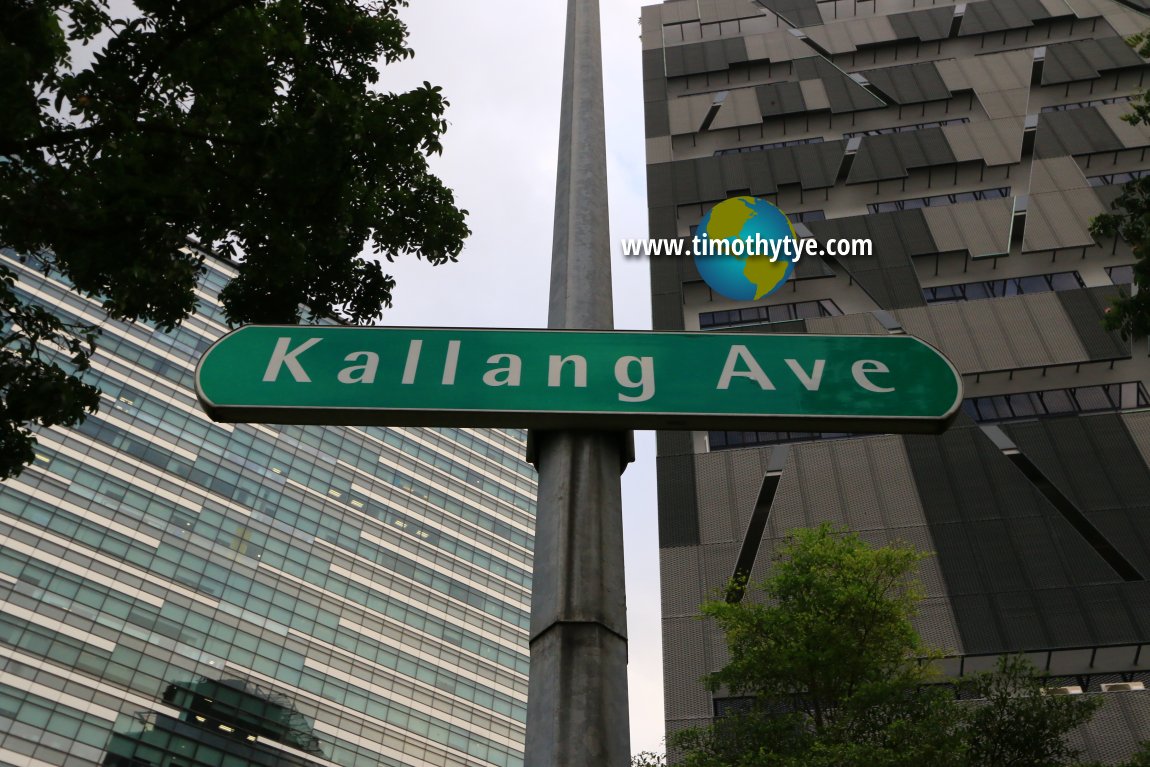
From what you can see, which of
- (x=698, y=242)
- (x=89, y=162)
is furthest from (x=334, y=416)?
(x=698, y=242)

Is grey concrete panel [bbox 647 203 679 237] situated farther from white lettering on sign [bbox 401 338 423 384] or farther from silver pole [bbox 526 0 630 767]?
white lettering on sign [bbox 401 338 423 384]

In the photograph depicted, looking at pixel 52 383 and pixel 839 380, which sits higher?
pixel 52 383

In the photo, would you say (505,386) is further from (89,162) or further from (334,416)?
(89,162)

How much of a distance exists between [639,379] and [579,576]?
793mm

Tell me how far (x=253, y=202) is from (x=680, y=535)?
2088cm

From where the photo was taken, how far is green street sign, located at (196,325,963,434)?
2814mm

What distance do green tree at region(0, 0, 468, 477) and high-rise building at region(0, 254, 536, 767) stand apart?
154 ft

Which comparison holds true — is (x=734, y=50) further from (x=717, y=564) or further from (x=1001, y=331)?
(x=717, y=564)

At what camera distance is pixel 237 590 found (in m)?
61.9

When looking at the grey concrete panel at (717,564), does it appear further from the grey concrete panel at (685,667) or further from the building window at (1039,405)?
the building window at (1039,405)

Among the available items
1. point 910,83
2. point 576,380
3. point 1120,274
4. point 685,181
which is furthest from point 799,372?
point 910,83

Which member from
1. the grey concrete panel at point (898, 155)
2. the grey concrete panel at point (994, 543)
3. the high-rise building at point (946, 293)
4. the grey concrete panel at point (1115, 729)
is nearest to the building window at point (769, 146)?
the high-rise building at point (946, 293)

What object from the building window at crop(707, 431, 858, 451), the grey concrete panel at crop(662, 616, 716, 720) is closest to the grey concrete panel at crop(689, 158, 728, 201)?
the building window at crop(707, 431, 858, 451)

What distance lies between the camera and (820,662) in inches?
536
